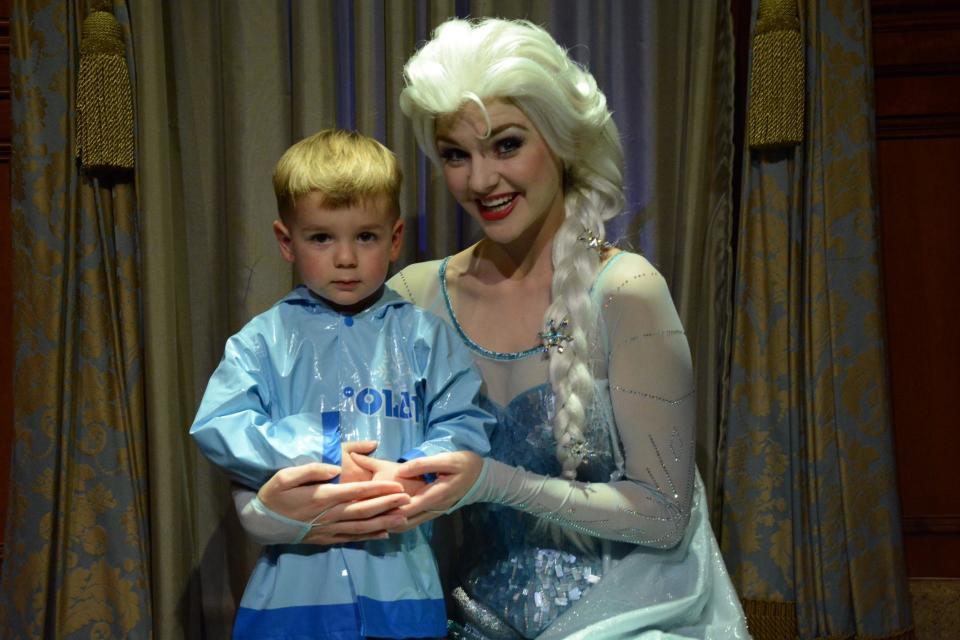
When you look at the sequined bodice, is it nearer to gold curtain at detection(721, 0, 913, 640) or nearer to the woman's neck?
the woman's neck

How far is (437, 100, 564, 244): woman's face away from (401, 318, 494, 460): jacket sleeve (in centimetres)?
23

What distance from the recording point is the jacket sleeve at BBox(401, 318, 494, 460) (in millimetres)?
1740

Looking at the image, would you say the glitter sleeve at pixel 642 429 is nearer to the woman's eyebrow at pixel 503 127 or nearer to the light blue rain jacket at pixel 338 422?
the light blue rain jacket at pixel 338 422

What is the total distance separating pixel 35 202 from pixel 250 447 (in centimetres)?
95

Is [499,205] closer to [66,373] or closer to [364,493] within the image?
[364,493]

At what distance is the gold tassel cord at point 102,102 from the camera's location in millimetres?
2197

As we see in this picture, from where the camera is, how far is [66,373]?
227 centimetres

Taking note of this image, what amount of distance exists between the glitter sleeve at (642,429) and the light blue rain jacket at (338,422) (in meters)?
0.21

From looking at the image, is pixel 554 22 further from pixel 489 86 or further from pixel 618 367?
pixel 618 367

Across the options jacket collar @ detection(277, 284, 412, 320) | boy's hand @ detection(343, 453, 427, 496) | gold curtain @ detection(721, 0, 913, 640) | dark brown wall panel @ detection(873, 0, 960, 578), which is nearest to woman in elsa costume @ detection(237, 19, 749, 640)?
boy's hand @ detection(343, 453, 427, 496)

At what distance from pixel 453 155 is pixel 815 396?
0.92 meters

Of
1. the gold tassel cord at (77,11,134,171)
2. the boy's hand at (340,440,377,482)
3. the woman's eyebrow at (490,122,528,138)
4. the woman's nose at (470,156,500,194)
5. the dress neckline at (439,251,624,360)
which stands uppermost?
the gold tassel cord at (77,11,134,171)

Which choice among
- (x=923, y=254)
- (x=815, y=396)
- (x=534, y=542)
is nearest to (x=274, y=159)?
(x=534, y=542)

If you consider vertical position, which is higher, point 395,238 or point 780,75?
point 780,75
